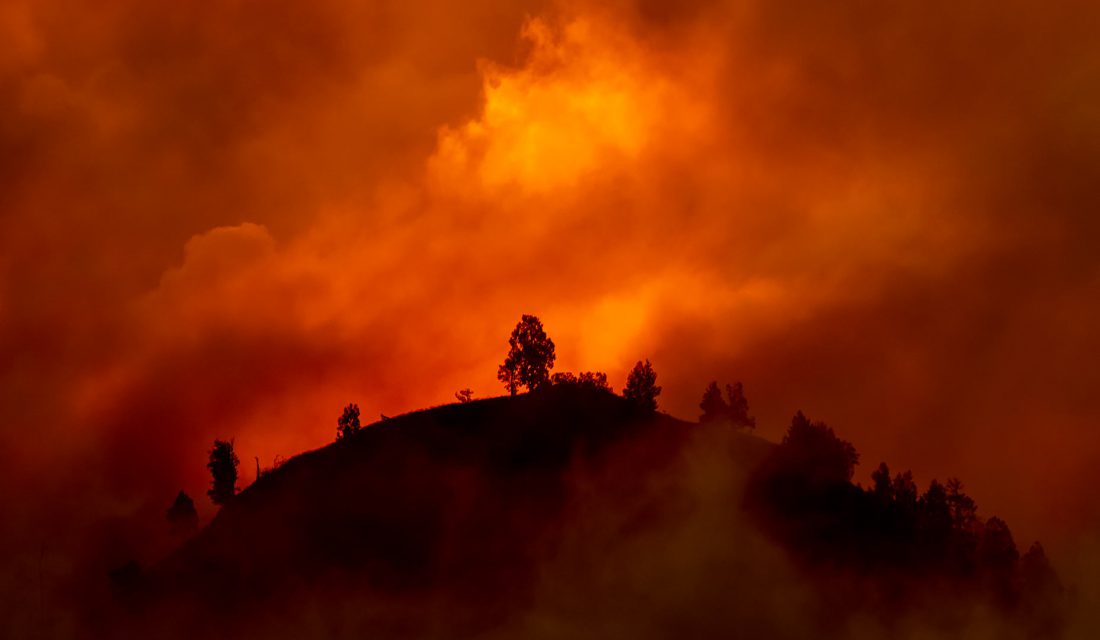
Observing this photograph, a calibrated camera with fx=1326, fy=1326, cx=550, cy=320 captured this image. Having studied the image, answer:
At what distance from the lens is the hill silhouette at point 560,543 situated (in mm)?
162875

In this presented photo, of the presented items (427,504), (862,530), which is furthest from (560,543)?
(862,530)

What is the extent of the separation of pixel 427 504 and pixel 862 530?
58.2 m

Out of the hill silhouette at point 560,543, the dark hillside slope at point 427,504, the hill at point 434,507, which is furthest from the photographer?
the dark hillside slope at point 427,504

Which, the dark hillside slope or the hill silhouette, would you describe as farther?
the dark hillside slope

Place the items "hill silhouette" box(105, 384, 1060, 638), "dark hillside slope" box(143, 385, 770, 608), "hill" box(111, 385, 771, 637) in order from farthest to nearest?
"dark hillside slope" box(143, 385, 770, 608) < "hill" box(111, 385, 771, 637) < "hill silhouette" box(105, 384, 1060, 638)

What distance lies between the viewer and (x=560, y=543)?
568 feet

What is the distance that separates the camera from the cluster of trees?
17038 cm

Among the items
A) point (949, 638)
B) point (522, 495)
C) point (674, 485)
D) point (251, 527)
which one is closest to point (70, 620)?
point (251, 527)

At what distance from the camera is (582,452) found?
18838 centimetres

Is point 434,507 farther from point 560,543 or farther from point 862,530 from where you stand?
point 862,530

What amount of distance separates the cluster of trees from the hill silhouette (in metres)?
0.32

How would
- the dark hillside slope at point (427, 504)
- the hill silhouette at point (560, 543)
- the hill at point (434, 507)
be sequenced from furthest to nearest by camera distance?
the dark hillside slope at point (427, 504) < the hill at point (434, 507) < the hill silhouette at point (560, 543)

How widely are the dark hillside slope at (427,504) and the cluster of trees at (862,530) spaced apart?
808cm

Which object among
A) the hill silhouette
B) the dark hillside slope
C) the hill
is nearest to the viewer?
the hill silhouette
